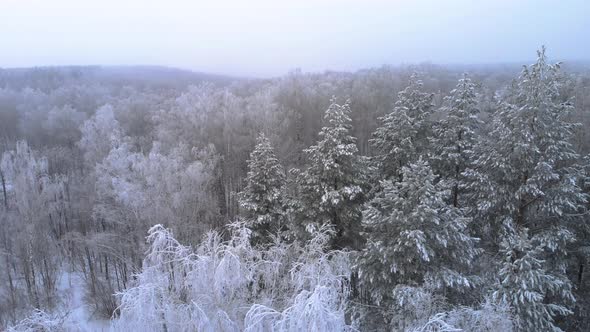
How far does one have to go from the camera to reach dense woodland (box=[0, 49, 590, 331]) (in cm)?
1048

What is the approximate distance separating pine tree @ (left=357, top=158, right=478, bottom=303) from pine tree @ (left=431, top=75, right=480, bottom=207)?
12.9ft

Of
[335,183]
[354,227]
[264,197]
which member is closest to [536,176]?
[354,227]

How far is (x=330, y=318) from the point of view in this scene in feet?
27.7

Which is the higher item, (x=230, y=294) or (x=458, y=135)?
(x=458, y=135)

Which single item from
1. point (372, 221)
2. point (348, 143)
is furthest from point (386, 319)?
point (348, 143)

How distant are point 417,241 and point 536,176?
582 centimetres

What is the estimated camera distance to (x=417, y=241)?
435 inches

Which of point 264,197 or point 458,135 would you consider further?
point 264,197

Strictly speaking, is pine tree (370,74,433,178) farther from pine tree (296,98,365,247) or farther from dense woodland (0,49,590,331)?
pine tree (296,98,365,247)

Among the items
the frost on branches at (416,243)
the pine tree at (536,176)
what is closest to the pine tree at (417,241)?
the frost on branches at (416,243)

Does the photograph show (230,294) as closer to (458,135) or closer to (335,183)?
(335,183)

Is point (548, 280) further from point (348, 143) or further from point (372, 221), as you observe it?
point (348, 143)

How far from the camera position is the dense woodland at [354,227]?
10484mm

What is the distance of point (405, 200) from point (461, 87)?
23.0 ft
